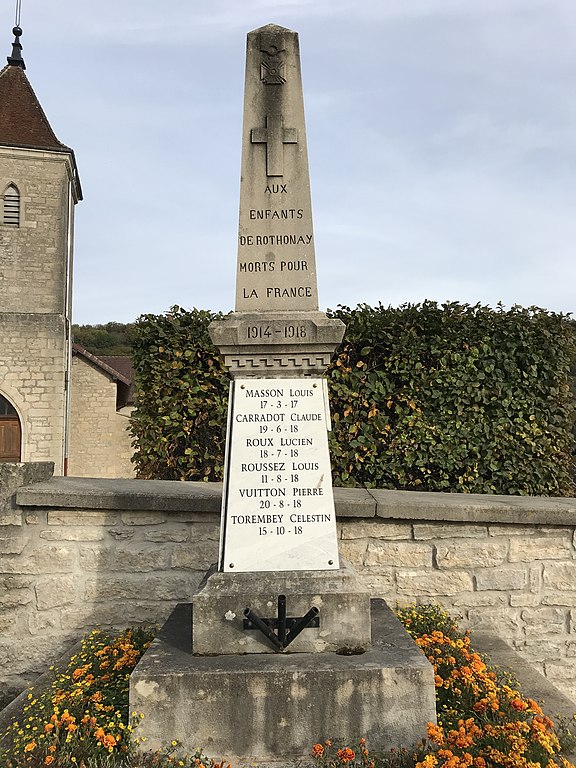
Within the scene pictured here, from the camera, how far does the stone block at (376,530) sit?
4.73 m

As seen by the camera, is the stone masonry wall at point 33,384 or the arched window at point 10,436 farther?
the arched window at point 10,436

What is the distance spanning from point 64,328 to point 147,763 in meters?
19.2

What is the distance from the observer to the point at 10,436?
20.1 m

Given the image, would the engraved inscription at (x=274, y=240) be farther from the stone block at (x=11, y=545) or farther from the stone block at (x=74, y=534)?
the stone block at (x=11, y=545)

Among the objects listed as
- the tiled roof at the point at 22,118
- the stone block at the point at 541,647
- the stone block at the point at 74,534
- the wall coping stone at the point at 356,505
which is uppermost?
the tiled roof at the point at 22,118

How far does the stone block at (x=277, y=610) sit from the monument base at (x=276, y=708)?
265mm

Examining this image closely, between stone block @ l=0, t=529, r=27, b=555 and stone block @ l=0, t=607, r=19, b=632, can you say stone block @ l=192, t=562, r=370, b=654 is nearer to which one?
stone block @ l=0, t=529, r=27, b=555

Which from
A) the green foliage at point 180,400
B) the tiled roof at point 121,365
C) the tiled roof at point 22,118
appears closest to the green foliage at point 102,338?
the tiled roof at point 121,365

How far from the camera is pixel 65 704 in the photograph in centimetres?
319

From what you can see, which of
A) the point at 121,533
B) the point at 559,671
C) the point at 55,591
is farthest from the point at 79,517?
the point at 559,671

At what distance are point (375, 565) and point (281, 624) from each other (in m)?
1.75

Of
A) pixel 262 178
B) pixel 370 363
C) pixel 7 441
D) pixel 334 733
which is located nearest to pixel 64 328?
pixel 7 441

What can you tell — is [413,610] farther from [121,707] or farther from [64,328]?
[64,328]

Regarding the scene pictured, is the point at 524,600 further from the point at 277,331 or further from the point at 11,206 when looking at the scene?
the point at 11,206
